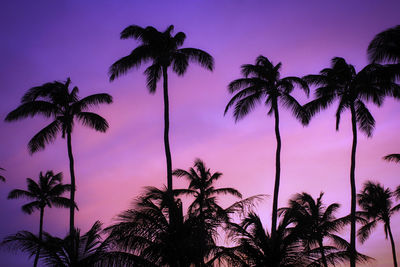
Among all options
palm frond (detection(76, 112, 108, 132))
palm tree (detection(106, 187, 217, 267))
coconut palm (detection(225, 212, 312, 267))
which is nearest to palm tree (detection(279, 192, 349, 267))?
coconut palm (detection(225, 212, 312, 267))

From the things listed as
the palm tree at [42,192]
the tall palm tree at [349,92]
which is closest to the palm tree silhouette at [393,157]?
the tall palm tree at [349,92]

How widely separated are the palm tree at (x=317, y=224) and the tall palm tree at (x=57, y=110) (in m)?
14.6

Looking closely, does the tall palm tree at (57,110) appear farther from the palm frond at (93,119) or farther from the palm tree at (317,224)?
the palm tree at (317,224)

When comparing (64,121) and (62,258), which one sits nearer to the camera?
(62,258)

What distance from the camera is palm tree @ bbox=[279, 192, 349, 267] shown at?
659 inches

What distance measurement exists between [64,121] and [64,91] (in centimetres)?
210

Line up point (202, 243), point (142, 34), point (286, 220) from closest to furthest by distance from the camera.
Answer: point (202, 243) < point (286, 220) < point (142, 34)

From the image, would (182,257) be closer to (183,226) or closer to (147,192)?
(183,226)

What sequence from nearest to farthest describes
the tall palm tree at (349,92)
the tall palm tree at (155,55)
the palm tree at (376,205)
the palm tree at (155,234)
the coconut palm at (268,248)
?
the palm tree at (155,234) → the coconut palm at (268,248) → the tall palm tree at (155,55) → the tall palm tree at (349,92) → the palm tree at (376,205)

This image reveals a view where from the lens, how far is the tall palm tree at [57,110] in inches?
1028

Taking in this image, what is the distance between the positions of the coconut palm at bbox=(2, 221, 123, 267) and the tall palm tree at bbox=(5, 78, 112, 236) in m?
8.25

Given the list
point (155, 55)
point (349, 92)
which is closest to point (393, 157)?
point (349, 92)

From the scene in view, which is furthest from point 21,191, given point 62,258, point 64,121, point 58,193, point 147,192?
point 147,192

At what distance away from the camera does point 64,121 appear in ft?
86.6
